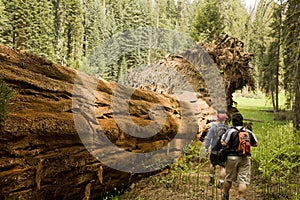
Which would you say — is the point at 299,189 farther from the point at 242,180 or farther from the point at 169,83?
the point at 169,83

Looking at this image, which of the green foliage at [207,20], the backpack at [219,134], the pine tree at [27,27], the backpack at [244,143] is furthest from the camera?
the pine tree at [27,27]

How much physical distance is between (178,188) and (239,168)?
178 cm

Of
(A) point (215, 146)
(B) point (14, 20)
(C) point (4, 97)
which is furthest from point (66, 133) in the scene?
(B) point (14, 20)

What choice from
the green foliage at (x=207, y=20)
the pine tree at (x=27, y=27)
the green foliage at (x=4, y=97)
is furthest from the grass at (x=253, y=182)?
the pine tree at (x=27, y=27)

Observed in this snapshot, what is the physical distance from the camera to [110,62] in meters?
38.9

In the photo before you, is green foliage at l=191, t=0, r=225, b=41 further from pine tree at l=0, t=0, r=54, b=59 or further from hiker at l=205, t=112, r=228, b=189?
hiker at l=205, t=112, r=228, b=189

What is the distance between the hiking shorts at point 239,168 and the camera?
5523 millimetres

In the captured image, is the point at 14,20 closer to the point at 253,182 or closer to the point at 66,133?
the point at 66,133

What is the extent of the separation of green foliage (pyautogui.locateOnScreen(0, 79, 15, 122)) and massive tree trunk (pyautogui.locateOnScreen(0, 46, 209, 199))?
0.10 m

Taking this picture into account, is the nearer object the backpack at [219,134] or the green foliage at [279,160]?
the green foliage at [279,160]

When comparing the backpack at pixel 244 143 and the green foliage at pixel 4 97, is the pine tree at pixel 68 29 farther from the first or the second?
the green foliage at pixel 4 97

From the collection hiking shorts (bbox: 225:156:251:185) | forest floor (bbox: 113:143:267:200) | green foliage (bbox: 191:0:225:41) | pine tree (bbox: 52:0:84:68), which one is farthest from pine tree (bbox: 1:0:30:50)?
hiking shorts (bbox: 225:156:251:185)

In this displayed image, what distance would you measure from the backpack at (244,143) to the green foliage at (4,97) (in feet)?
13.4

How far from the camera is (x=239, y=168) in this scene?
18.4 feet
